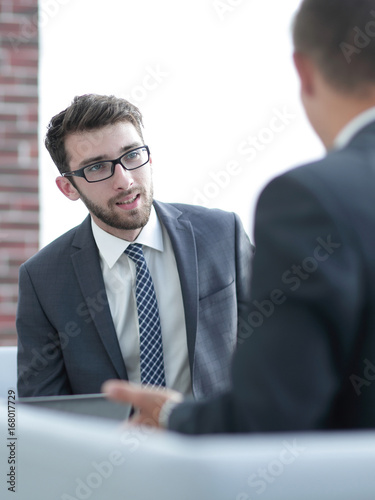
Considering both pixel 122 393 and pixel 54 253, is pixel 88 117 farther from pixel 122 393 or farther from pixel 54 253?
pixel 122 393

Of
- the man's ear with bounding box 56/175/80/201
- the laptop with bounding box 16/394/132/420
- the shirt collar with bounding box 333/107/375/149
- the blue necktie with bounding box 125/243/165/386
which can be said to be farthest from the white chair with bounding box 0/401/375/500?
the man's ear with bounding box 56/175/80/201

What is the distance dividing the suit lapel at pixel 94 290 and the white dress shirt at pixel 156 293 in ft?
0.14

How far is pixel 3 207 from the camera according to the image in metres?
3.57

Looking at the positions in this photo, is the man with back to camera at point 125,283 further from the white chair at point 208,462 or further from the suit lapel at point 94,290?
the white chair at point 208,462

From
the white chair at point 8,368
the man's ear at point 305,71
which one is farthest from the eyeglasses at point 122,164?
the man's ear at point 305,71

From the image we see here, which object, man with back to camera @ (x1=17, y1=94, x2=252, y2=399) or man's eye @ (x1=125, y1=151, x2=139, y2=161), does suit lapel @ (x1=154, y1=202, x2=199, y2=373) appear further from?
man's eye @ (x1=125, y1=151, x2=139, y2=161)

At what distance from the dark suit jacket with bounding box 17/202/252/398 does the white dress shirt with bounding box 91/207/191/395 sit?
5cm

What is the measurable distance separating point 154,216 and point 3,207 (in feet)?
4.46

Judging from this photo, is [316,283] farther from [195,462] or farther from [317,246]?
[195,462]

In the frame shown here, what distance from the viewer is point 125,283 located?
7.84ft

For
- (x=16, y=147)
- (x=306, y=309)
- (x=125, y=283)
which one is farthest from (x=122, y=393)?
(x=16, y=147)

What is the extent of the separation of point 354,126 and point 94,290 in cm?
145

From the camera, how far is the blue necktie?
2223 millimetres

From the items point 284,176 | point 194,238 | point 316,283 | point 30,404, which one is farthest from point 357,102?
point 194,238
